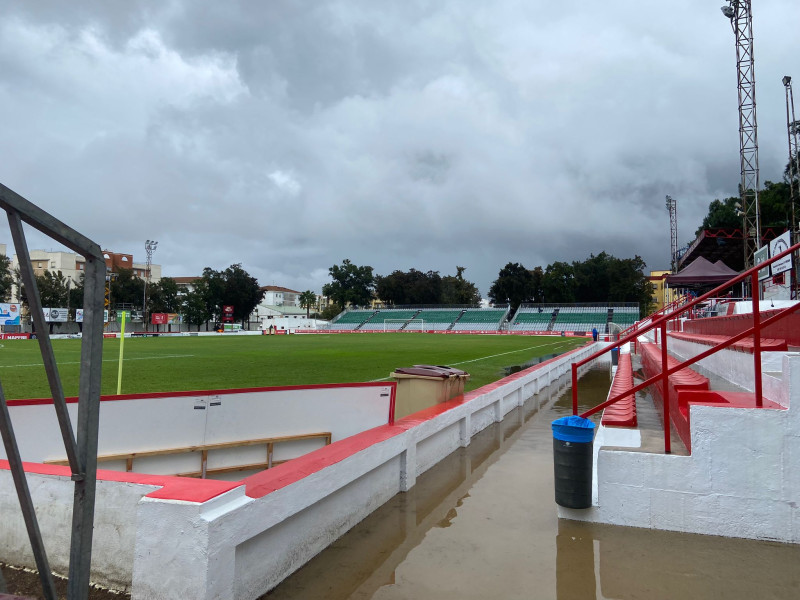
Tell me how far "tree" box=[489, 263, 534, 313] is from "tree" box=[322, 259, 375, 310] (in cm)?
2660

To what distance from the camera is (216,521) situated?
8.23ft

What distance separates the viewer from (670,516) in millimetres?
3770

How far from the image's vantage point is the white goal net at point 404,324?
73.2m

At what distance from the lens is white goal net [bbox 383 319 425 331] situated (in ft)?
240

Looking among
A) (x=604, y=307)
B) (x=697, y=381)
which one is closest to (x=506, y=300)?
(x=604, y=307)

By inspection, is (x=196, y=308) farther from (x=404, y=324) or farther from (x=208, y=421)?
(x=208, y=421)

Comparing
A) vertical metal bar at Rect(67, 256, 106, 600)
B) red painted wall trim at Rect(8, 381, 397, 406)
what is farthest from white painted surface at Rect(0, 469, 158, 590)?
red painted wall trim at Rect(8, 381, 397, 406)

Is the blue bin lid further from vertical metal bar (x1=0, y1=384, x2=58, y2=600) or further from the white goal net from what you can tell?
the white goal net

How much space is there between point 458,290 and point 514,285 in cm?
1782

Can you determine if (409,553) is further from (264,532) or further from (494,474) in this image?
(494,474)

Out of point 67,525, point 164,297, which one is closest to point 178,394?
point 67,525

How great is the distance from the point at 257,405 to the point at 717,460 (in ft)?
15.0

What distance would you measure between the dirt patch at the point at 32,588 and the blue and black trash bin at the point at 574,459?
9.66 ft

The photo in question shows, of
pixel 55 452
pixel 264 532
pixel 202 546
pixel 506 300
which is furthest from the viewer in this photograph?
pixel 506 300
